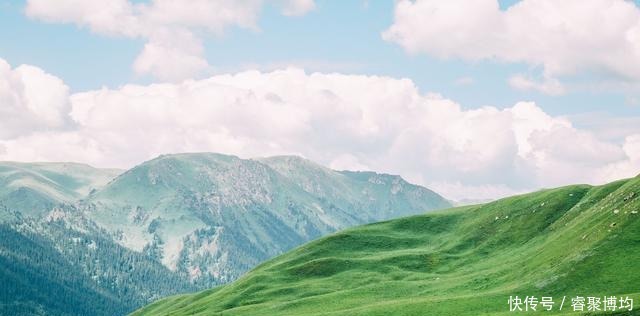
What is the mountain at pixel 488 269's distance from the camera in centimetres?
10731

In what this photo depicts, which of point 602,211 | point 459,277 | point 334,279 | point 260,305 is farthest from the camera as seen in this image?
point 334,279

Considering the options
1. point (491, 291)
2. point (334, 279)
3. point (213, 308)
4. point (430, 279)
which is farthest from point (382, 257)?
point (491, 291)

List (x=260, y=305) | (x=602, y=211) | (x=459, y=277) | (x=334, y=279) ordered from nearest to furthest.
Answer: (x=602, y=211)
(x=459, y=277)
(x=260, y=305)
(x=334, y=279)

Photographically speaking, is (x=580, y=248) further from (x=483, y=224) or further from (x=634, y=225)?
(x=483, y=224)

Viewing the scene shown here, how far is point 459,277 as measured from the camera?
476 feet

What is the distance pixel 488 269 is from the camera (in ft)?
479

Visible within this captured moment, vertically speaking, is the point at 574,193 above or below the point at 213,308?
above

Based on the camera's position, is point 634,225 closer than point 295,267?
Yes

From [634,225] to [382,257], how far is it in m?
79.3

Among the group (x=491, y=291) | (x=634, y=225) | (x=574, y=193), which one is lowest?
(x=491, y=291)

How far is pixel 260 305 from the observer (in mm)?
158000

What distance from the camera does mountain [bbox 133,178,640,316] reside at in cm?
10731

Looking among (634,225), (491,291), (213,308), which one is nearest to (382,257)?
(213,308)

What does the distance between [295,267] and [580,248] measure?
91461 millimetres
